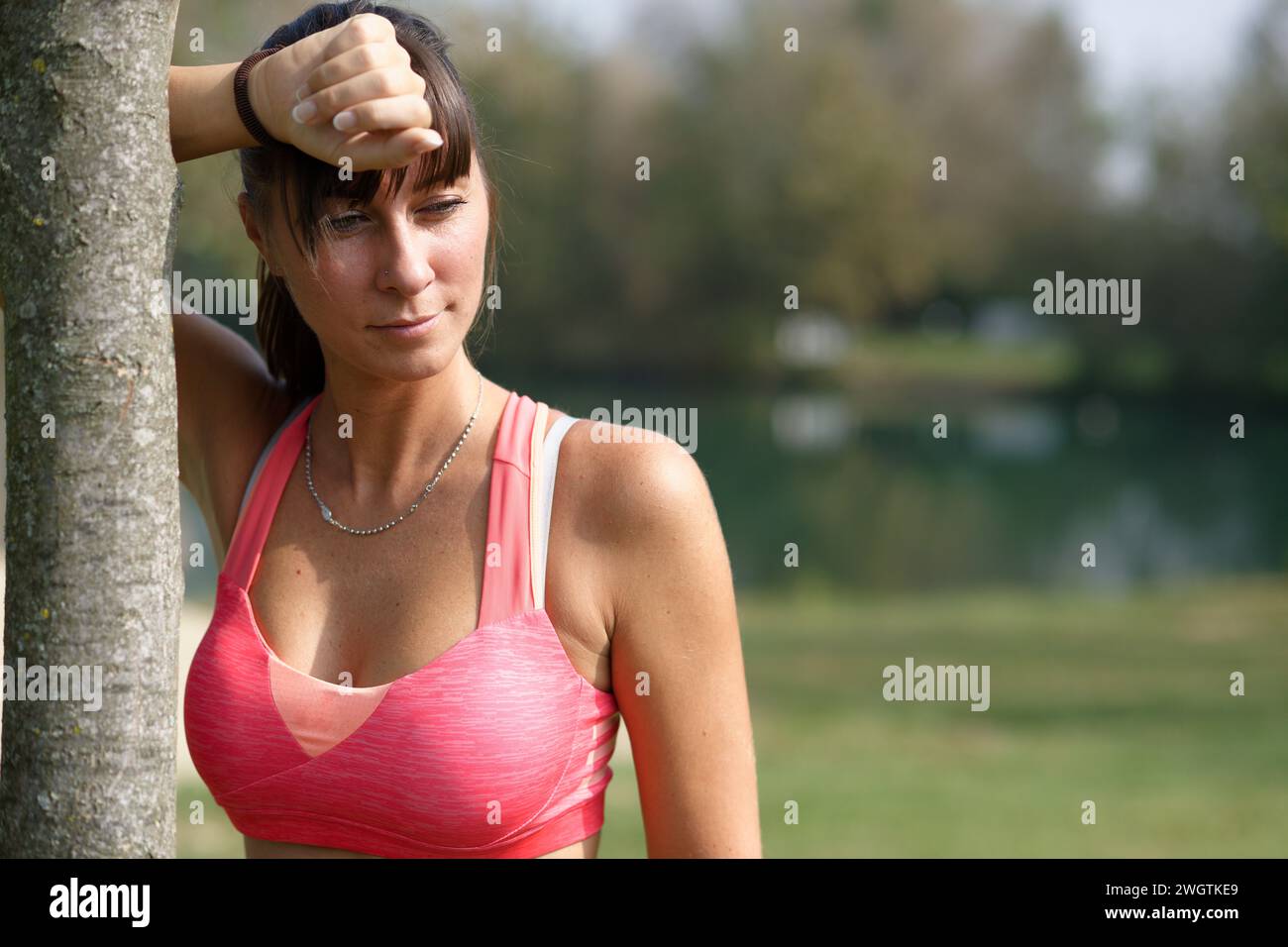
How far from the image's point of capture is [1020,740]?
371 inches

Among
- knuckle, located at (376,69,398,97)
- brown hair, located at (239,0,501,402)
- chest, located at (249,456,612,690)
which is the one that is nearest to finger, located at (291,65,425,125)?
knuckle, located at (376,69,398,97)

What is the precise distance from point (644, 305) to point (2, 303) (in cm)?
4116

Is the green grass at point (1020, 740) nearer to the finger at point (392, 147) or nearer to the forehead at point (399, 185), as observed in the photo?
the forehead at point (399, 185)

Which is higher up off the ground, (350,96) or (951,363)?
(951,363)

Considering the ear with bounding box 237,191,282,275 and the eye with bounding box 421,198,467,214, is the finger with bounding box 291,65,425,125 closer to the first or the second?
the eye with bounding box 421,198,467,214

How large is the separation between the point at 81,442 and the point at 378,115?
58cm

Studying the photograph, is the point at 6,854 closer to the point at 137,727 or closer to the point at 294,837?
the point at 137,727

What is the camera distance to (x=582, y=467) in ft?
7.34

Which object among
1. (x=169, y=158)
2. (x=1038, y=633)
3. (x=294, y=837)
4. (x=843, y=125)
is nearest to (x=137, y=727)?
(x=294, y=837)

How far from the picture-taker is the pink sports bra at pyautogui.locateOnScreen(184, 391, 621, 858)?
2121 mm

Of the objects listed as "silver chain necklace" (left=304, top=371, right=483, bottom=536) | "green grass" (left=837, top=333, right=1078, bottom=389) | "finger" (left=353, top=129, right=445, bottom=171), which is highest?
"green grass" (left=837, top=333, right=1078, bottom=389)

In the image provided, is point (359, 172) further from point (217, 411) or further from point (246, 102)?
point (217, 411)

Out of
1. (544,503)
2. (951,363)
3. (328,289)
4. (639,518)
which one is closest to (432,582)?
(544,503)

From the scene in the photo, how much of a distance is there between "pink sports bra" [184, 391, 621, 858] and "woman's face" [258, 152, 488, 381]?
221mm
